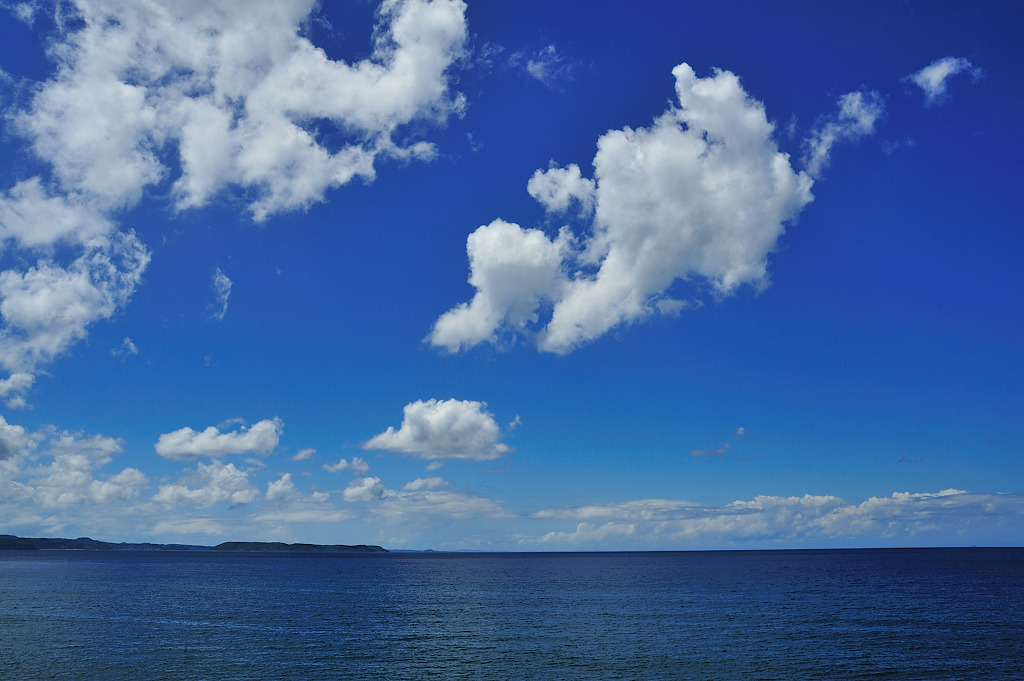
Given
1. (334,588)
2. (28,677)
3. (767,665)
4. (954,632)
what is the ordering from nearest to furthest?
(28,677) → (767,665) → (954,632) → (334,588)

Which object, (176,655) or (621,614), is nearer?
(176,655)

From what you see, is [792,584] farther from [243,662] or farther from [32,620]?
[32,620]

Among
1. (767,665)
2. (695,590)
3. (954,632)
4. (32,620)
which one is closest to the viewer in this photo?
(767,665)

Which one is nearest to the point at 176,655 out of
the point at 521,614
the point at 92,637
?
the point at 92,637

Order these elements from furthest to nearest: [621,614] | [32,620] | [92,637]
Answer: [621,614] → [32,620] → [92,637]

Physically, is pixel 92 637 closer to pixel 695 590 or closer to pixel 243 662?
pixel 243 662

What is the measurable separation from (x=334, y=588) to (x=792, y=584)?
302 feet

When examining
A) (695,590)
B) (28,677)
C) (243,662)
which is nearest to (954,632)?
(695,590)

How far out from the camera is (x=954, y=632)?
220 ft

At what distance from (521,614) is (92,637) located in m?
45.6

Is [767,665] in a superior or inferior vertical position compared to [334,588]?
superior

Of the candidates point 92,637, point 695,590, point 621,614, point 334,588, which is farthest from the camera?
point 334,588

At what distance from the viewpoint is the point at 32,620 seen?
2896 inches

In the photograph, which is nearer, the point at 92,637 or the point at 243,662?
the point at 243,662
